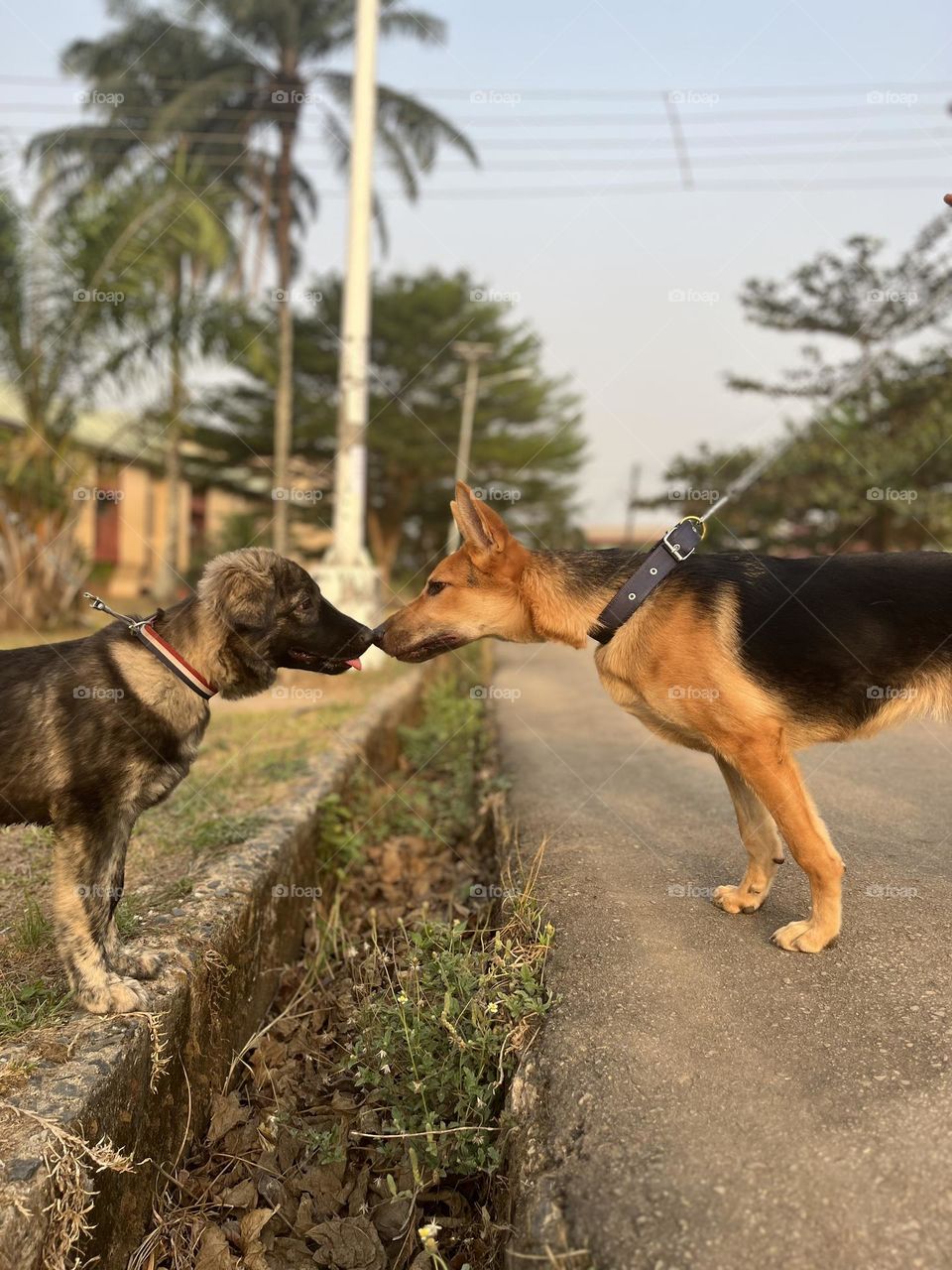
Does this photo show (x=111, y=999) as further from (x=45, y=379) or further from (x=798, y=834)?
(x=45, y=379)

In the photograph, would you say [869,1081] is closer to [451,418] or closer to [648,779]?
[648,779]

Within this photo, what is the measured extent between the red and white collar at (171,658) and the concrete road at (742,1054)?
1.54 metres

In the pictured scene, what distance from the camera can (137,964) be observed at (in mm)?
2971

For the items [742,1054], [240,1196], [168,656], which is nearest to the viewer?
[742,1054]

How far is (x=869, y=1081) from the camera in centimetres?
235

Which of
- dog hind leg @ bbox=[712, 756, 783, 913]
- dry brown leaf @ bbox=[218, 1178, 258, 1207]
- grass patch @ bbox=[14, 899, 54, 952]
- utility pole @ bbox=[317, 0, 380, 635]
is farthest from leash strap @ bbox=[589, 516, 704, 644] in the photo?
utility pole @ bbox=[317, 0, 380, 635]

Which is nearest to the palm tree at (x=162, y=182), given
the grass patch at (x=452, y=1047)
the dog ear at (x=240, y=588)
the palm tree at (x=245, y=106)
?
the palm tree at (x=245, y=106)

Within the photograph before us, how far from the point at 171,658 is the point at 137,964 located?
3.32ft

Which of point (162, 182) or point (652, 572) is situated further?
point (162, 182)

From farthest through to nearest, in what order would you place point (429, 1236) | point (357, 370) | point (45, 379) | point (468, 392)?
point (468, 392), point (45, 379), point (357, 370), point (429, 1236)

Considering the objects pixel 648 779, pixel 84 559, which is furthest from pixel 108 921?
pixel 84 559

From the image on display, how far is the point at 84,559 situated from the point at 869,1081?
15323 mm

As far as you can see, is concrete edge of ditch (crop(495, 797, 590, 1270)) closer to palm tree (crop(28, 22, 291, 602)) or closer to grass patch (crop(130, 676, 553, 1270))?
grass patch (crop(130, 676, 553, 1270))

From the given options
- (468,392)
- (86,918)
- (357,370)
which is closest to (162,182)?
(357,370)
